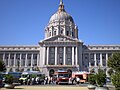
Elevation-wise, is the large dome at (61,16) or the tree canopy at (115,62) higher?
the large dome at (61,16)

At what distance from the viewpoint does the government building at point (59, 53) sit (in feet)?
320

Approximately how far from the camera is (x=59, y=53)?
324ft

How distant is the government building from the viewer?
320 feet

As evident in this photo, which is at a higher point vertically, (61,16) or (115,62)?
(61,16)

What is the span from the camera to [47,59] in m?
97.8

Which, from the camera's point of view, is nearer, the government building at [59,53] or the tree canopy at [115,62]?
the tree canopy at [115,62]

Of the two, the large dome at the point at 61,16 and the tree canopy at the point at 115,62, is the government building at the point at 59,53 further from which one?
the tree canopy at the point at 115,62

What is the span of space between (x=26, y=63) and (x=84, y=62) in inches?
1042

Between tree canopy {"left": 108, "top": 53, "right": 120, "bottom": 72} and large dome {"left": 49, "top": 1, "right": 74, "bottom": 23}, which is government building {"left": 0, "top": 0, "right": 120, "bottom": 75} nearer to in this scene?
large dome {"left": 49, "top": 1, "right": 74, "bottom": 23}

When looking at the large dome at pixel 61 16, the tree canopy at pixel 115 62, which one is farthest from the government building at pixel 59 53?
the tree canopy at pixel 115 62

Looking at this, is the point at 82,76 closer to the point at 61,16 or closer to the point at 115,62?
the point at 115,62

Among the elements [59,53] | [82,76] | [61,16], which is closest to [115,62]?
[82,76]

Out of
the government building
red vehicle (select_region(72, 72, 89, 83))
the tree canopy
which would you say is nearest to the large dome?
the government building

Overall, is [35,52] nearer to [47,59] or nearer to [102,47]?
[47,59]
